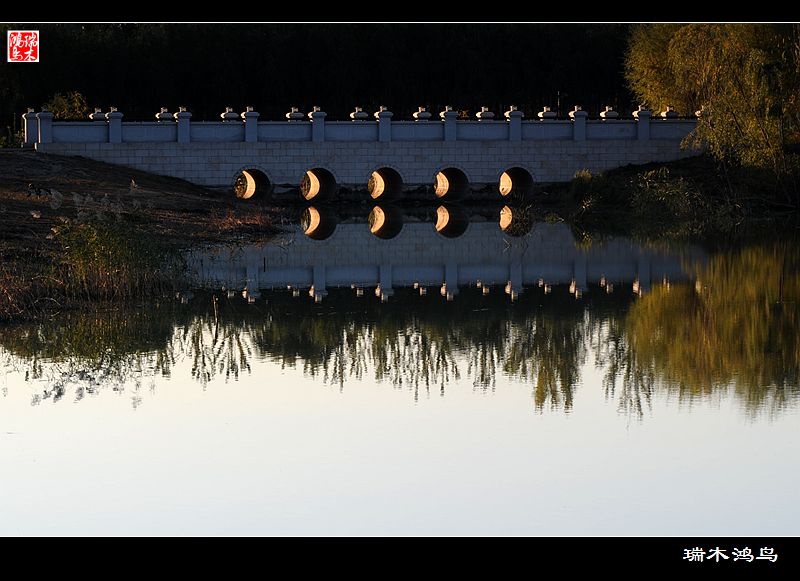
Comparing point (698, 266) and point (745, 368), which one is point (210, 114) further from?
point (745, 368)

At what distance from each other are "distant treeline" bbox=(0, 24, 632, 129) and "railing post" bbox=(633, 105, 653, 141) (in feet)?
50.7

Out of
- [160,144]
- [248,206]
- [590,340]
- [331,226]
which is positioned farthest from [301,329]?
[160,144]

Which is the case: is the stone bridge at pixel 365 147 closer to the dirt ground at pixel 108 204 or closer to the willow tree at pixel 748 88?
the dirt ground at pixel 108 204

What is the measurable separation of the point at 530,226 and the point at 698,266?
528 inches

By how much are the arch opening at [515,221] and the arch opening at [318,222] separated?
15.4 feet

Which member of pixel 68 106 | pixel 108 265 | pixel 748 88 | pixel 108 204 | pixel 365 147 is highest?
pixel 748 88

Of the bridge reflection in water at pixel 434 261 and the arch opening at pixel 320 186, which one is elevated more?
the arch opening at pixel 320 186

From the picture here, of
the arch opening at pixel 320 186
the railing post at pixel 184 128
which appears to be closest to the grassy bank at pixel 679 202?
the arch opening at pixel 320 186

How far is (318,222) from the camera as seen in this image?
42969mm

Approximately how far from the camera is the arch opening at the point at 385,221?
38.2 meters

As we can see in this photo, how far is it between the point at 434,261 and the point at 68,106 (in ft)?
111

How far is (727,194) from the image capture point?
45500 mm

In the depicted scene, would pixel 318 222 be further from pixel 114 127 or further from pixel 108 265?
pixel 108 265

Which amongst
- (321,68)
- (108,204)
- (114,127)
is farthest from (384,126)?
(108,204)
